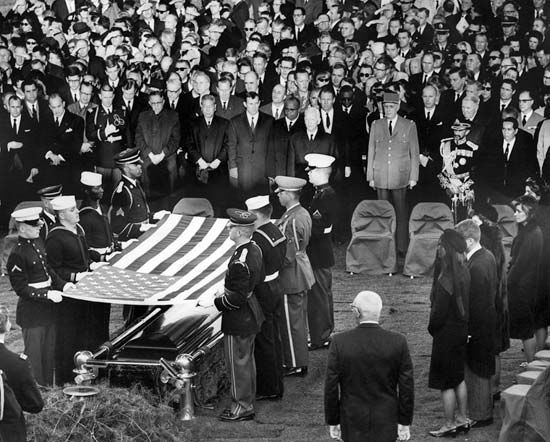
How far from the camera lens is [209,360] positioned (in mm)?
9211

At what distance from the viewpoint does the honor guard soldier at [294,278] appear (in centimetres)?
988

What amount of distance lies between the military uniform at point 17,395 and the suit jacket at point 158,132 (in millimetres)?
6752

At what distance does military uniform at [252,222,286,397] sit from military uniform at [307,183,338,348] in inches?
43.9

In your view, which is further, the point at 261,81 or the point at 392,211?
the point at 261,81

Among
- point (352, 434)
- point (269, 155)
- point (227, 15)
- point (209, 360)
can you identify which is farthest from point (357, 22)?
point (352, 434)

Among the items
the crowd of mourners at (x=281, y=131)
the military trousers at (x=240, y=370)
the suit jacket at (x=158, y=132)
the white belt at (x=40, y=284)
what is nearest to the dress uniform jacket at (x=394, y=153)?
the crowd of mourners at (x=281, y=131)

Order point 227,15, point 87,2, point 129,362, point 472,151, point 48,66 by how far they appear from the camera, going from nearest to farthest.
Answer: point 129,362 < point 472,151 < point 48,66 < point 227,15 < point 87,2

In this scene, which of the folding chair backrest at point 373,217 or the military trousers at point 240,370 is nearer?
the military trousers at point 240,370

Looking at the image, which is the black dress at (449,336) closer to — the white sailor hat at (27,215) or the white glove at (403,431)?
the white glove at (403,431)

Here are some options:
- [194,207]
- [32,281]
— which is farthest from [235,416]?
[194,207]

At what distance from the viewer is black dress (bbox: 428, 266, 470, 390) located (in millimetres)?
8383

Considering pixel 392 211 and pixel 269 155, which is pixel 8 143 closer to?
pixel 269 155

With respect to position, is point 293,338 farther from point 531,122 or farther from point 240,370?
point 531,122

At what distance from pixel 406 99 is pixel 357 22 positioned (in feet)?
7.35
